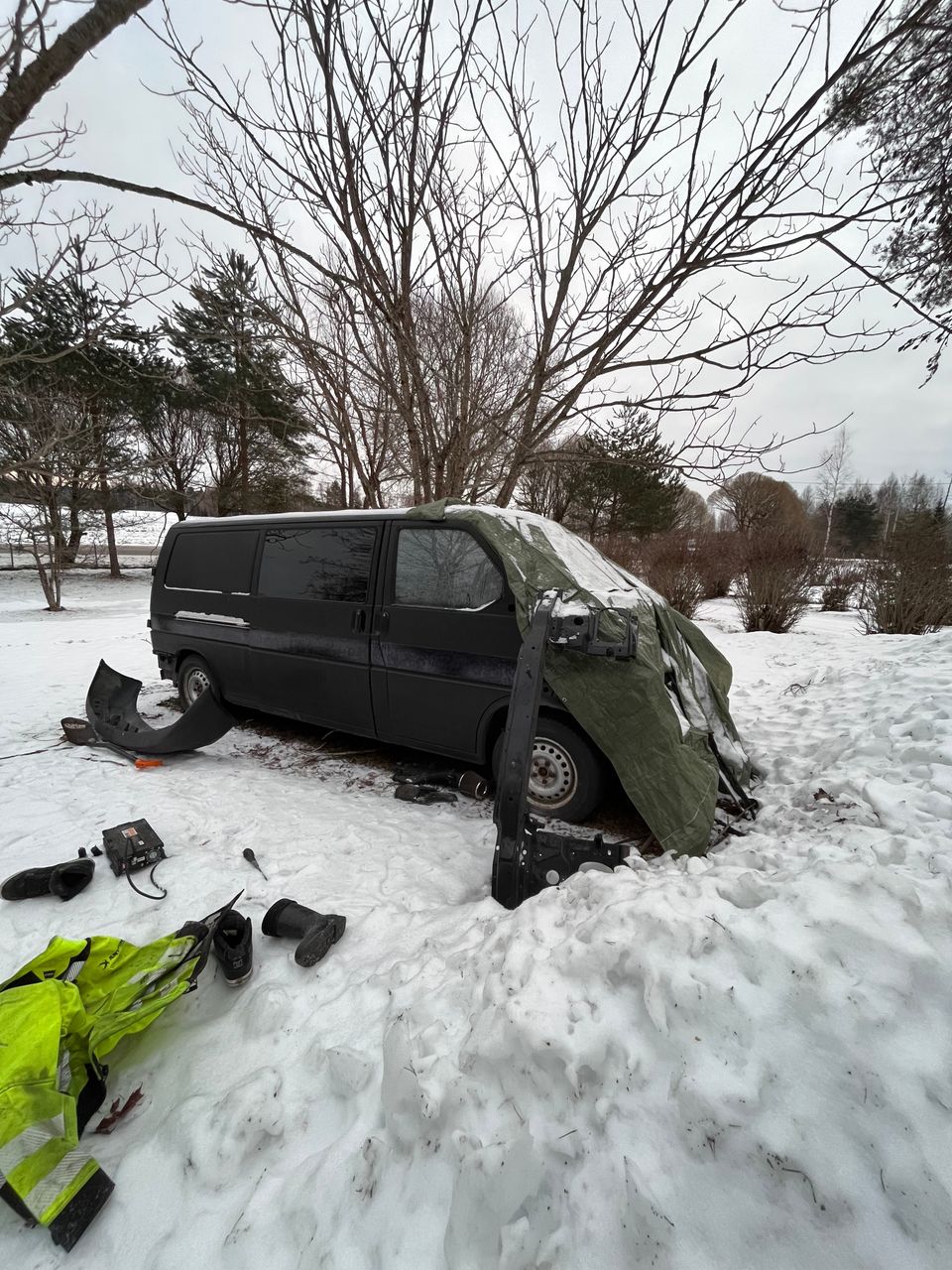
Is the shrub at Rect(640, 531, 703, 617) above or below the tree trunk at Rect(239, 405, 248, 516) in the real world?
below

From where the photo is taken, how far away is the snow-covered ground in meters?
1.11

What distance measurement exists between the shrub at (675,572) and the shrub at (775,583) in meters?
1.38

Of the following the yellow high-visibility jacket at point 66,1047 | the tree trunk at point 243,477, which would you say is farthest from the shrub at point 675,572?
the tree trunk at point 243,477

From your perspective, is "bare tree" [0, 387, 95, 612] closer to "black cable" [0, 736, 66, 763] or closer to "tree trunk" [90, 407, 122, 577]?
"tree trunk" [90, 407, 122, 577]

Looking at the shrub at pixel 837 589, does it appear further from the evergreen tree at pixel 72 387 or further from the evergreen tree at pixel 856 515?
the evergreen tree at pixel 856 515

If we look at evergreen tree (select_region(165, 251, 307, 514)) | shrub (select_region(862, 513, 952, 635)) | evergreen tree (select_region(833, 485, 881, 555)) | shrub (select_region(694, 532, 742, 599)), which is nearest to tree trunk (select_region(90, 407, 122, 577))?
evergreen tree (select_region(165, 251, 307, 514))

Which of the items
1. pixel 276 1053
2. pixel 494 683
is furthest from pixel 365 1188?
pixel 494 683

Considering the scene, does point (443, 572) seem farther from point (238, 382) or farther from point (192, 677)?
point (238, 382)

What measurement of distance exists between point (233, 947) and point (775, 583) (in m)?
11.5

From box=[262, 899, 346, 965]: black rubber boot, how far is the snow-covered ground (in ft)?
0.25

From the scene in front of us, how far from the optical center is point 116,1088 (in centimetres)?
159

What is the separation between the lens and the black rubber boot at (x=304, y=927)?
2.01m

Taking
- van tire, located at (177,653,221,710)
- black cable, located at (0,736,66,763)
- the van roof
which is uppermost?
the van roof

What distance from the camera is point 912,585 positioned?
8.62 metres
